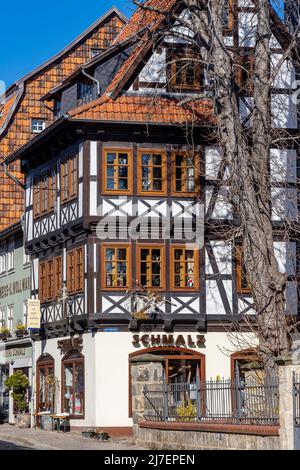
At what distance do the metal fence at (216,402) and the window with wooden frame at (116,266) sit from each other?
597cm

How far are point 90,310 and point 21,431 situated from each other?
18.8 ft

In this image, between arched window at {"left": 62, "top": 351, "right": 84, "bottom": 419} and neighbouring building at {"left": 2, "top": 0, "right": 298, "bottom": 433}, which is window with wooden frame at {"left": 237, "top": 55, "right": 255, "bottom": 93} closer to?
neighbouring building at {"left": 2, "top": 0, "right": 298, "bottom": 433}

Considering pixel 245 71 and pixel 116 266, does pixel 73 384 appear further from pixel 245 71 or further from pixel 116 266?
pixel 245 71

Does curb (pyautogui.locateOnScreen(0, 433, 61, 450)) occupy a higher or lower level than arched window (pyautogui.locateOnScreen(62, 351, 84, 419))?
lower

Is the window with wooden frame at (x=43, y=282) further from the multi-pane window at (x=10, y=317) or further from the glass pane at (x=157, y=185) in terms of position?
the multi-pane window at (x=10, y=317)

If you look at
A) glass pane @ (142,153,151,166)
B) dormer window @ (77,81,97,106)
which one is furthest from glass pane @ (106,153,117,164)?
dormer window @ (77,81,97,106)

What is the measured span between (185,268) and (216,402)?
33.2ft

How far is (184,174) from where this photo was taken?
1384 inches

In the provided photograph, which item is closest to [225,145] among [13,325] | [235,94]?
[235,94]

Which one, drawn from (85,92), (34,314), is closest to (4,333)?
(34,314)

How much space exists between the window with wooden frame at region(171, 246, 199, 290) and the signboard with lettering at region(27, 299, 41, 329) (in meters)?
6.17

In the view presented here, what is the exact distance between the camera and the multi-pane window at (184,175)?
115ft

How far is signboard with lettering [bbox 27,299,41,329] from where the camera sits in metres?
38.6

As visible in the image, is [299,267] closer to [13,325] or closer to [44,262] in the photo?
[44,262]
